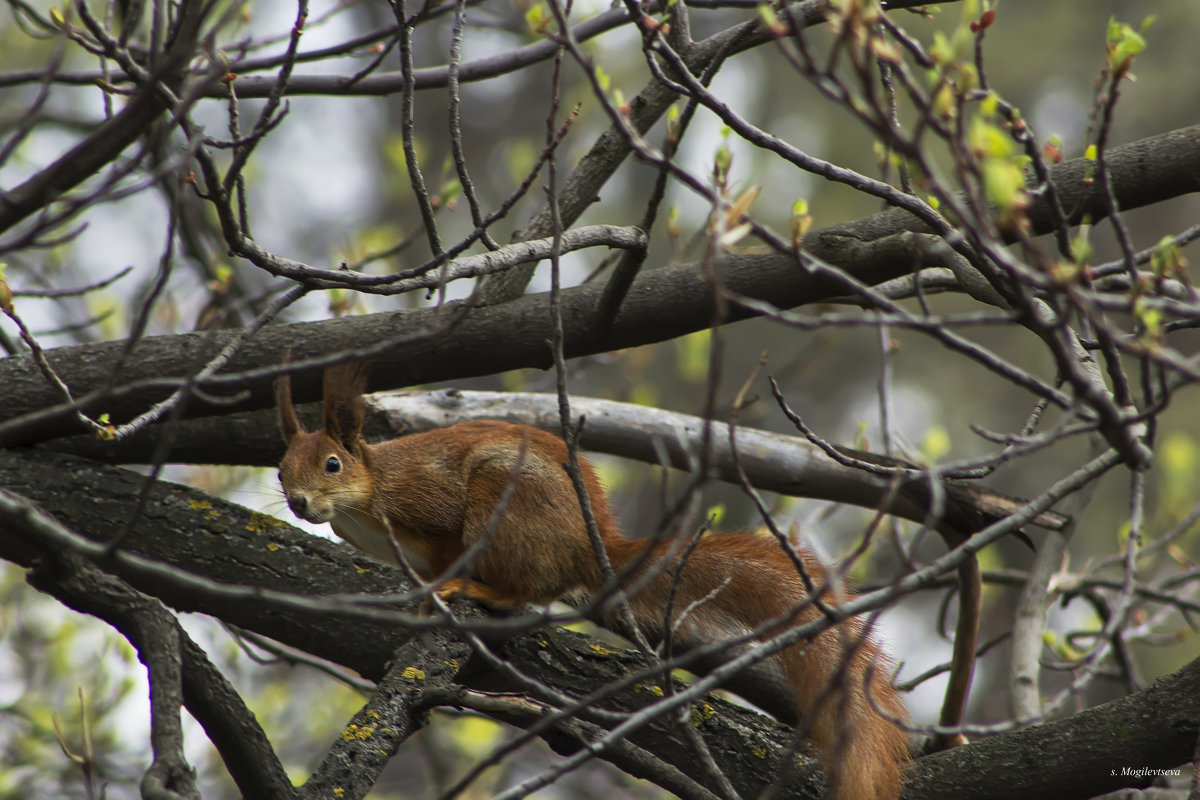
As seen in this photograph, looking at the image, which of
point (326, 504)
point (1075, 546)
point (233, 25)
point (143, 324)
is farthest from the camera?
point (1075, 546)

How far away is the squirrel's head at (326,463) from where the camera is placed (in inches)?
115

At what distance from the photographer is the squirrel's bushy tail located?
7.35 feet

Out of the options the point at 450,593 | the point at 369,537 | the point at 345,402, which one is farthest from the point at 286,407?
the point at 450,593

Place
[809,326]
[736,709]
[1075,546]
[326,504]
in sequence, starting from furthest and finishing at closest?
[1075,546] < [326,504] < [736,709] < [809,326]

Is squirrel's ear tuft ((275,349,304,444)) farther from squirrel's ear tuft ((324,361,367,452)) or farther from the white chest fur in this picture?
the white chest fur

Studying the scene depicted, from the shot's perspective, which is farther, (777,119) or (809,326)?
(777,119)

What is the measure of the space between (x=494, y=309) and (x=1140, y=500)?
5.31 ft

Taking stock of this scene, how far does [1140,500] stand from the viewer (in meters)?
2.01

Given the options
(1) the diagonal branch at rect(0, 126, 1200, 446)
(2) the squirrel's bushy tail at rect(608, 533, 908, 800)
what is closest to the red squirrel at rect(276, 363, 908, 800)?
(2) the squirrel's bushy tail at rect(608, 533, 908, 800)

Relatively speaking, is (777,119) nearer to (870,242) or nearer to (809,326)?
(870,242)

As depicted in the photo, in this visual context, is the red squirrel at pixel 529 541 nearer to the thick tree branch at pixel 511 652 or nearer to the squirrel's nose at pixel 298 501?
the squirrel's nose at pixel 298 501

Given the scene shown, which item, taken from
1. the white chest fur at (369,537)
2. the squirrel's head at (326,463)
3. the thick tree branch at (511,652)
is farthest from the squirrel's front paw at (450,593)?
the squirrel's head at (326,463)

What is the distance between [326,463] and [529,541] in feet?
2.08

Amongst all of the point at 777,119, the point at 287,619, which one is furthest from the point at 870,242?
the point at 777,119
